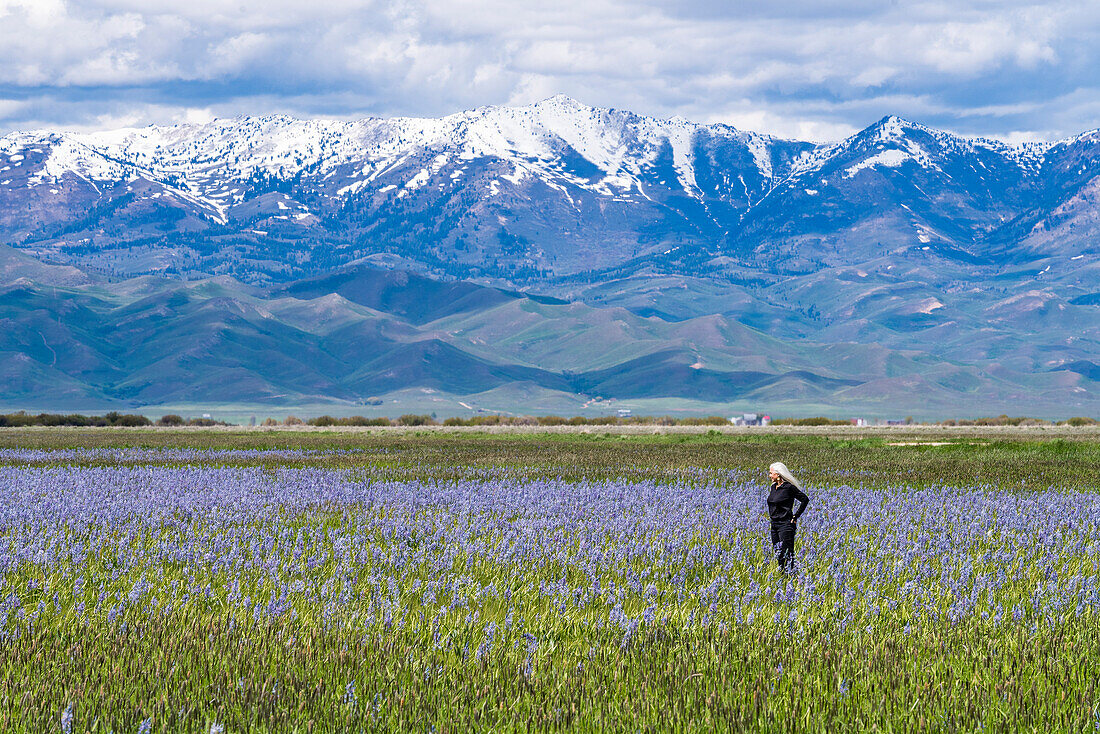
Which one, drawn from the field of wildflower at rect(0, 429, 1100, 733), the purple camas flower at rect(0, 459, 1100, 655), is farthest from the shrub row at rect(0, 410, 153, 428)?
the field of wildflower at rect(0, 429, 1100, 733)

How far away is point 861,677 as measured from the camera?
9172 millimetres

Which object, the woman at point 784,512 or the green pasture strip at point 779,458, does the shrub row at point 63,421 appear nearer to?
the green pasture strip at point 779,458

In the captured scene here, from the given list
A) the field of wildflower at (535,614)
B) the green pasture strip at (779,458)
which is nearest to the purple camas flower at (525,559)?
the field of wildflower at (535,614)

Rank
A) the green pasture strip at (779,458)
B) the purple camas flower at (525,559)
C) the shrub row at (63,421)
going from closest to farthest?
the purple camas flower at (525,559), the green pasture strip at (779,458), the shrub row at (63,421)

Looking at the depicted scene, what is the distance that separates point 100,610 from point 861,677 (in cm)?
735

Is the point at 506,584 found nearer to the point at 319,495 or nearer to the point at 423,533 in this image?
the point at 423,533

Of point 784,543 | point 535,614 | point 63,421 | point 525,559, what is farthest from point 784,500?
point 63,421

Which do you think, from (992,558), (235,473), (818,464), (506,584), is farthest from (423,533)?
(818,464)

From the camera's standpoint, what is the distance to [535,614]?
38.0 feet

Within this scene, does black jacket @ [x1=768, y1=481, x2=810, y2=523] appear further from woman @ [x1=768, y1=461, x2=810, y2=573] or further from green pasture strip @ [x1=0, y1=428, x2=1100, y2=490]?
green pasture strip @ [x1=0, y1=428, x2=1100, y2=490]

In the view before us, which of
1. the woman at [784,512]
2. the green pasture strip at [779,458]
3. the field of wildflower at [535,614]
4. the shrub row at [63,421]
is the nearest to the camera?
the field of wildflower at [535,614]

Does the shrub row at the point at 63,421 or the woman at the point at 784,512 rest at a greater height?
the woman at the point at 784,512

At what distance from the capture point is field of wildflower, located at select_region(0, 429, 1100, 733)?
8234 mm

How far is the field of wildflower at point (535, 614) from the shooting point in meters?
8.23
